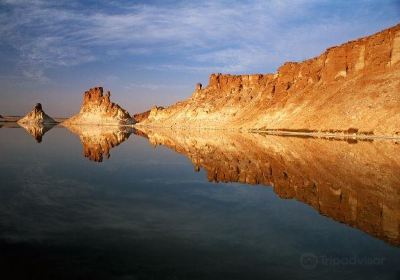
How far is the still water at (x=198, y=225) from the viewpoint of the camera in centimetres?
822

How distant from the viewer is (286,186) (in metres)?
19.1

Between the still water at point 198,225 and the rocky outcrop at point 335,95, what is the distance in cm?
5415

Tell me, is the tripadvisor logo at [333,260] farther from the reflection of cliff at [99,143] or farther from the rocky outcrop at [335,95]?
the rocky outcrop at [335,95]

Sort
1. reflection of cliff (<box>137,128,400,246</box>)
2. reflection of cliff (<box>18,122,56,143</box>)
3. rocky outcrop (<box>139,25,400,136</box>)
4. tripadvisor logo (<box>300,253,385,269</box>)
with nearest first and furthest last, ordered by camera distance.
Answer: tripadvisor logo (<box>300,253,385,269</box>), reflection of cliff (<box>137,128,400,246</box>), reflection of cliff (<box>18,122,56,143</box>), rocky outcrop (<box>139,25,400,136</box>)

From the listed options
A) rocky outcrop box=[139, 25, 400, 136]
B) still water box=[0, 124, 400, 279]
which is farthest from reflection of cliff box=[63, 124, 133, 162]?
rocky outcrop box=[139, 25, 400, 136]

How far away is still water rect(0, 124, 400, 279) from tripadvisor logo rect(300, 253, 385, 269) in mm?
22

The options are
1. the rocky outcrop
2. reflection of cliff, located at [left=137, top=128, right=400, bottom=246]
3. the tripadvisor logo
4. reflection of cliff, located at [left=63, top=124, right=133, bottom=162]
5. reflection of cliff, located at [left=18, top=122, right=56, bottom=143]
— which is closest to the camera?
the tripadvisor logo

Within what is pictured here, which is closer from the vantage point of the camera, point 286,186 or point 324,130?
point 286,186

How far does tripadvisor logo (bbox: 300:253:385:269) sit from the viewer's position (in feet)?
Result: 28.4

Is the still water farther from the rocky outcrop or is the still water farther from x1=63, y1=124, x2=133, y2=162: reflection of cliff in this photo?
the rocky outcrop

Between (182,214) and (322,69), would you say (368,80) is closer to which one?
(322,69)

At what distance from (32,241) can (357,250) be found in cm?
771

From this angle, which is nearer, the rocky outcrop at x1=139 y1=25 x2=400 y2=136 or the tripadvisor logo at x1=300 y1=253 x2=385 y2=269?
the tripadvisor logo at x1=300 y1=253 x2=385 y2=269

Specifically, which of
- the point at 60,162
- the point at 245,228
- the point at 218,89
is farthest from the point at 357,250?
the point at 218,89
